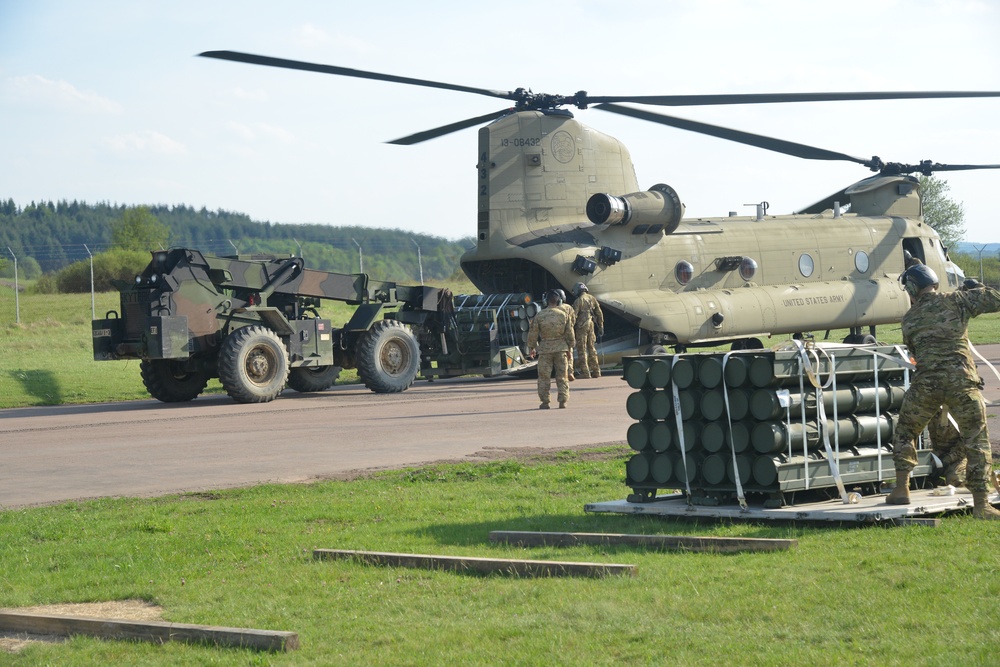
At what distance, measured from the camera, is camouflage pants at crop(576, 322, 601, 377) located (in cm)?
2256

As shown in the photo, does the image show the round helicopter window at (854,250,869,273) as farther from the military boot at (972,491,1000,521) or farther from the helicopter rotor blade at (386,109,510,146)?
the military boot at (972,491,1000,521)

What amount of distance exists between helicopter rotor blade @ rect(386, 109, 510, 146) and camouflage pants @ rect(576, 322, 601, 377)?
4.81 meters

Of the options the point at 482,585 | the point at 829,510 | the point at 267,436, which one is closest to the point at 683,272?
Result: the point at 267,436

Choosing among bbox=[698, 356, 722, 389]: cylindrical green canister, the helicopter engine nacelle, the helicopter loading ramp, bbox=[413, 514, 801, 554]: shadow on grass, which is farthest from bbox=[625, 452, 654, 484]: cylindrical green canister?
the helicopter engine nacelle

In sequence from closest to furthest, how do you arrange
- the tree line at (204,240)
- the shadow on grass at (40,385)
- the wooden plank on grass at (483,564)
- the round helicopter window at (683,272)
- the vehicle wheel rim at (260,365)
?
the wooden plank on grass at (483,564), the vehicle wheel rim at (260,365), the shadow on grass at (40,385), the round helicopter window at (683,272), the tree line at (204,240)

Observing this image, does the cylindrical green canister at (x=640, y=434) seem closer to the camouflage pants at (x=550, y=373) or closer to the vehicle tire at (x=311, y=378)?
the camouflage pants at (x=550, y=373)

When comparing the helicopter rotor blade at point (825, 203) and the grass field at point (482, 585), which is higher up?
the helicopter rotor blade at point (825, 203)

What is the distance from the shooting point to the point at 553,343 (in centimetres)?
1834

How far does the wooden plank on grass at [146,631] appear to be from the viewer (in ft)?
18.4

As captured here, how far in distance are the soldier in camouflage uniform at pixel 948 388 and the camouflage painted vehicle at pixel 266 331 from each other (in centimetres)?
1357

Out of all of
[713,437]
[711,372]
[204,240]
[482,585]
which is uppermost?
[204,240]

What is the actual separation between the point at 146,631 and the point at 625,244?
19.6 metres

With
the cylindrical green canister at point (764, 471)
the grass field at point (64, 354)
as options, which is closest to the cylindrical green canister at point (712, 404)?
the cylindrical green canister at point (764, 471)

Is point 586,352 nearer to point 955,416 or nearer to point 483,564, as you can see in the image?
point 955,416
